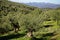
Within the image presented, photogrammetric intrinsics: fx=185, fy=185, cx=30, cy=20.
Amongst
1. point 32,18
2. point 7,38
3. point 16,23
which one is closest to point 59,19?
point 16,23

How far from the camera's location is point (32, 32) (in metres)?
73.3

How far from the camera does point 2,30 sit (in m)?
90.2

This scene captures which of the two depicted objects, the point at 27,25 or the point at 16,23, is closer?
the point at 27,25

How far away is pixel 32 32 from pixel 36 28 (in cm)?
235

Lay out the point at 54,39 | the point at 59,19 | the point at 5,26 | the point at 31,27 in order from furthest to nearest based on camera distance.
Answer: the point at 59,19 < the point at 5,26 < the point at 31,27 < the point at 54,39

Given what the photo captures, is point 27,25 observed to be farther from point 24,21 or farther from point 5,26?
point 5,26

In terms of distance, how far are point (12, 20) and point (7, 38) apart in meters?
19.8

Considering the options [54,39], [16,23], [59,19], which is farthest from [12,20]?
[59,19]

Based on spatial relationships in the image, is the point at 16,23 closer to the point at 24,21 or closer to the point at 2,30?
the point at 2,30

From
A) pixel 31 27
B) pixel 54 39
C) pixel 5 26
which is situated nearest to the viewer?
pixel 54 39

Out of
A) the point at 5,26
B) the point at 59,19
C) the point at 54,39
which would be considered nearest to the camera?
the point at 54,39

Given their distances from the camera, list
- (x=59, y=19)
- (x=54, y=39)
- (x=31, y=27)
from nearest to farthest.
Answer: (x=54, y=39) < (x=31, y=27) < (x=59, y=19)

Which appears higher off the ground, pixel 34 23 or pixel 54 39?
pixel 34 23

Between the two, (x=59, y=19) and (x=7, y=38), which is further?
(x=59, y=19)
